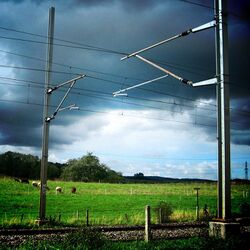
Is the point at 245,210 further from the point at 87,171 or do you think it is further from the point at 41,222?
the point at 87,171

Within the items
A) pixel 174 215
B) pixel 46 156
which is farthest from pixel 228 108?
pixel 174 215

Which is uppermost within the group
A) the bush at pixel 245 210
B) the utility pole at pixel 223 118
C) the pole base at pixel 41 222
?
the utility pole at pixel 223 118

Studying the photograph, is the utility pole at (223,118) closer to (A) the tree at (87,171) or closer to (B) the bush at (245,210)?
(B) the bush at (245,210)

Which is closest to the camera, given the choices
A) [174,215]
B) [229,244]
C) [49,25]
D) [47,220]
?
[229,244]

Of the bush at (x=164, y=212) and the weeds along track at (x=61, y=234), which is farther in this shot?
the bush at (x=164, y=212)

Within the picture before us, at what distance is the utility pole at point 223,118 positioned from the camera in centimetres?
1620

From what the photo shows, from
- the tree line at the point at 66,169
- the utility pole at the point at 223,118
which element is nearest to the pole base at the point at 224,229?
the utility pole at the point at 223,118

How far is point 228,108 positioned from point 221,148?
1.66 meters

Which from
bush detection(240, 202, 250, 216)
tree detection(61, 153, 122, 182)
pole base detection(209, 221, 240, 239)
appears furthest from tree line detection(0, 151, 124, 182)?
pole base detection(209, 221, 240, 239)

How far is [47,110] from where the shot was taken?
2542cm

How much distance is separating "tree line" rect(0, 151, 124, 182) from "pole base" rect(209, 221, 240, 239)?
Answer: 93804mm

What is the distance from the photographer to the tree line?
10775 cm

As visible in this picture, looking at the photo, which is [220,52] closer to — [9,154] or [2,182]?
[2,182]

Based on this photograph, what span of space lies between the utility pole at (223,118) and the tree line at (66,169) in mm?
93874
